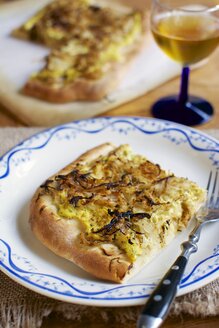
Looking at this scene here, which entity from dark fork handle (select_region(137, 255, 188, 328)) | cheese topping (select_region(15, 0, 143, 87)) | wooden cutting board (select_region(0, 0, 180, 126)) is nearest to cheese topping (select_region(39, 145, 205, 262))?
dark fork handle (select_region(137, 255, 188, 328))

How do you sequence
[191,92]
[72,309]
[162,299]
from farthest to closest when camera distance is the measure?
1. [191,92]
2. [72,309]
3. [162,299]

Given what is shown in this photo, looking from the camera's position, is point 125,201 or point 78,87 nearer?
point 125,201

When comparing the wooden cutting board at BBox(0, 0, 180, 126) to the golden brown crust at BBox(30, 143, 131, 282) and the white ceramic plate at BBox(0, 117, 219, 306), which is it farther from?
the golden brown crust at BBox(30, 143, 131, 282)

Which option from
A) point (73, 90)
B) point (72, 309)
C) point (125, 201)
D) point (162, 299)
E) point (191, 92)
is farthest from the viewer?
point (191, 92)

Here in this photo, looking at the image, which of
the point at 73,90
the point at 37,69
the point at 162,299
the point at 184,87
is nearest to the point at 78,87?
the point at 73,90

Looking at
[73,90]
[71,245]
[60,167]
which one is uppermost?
[71,245]

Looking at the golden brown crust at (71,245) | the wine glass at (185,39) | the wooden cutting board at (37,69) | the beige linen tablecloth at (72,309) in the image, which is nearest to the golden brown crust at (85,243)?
the golden brown crust at (71,245)

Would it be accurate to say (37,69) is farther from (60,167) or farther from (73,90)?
(60,167)
